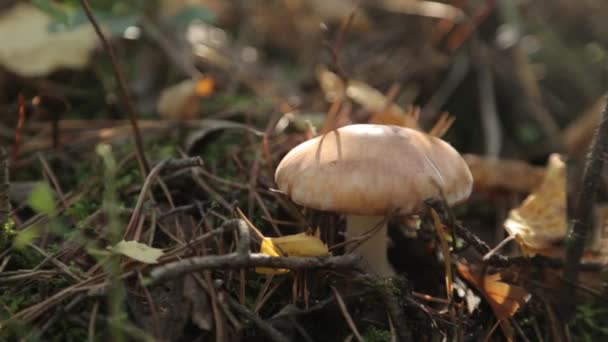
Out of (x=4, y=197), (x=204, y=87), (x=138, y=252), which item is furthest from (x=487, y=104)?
(x=4, y=197)

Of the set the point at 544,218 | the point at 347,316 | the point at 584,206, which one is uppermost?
the point at 584,206

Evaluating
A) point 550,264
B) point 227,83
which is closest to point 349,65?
point 227,83

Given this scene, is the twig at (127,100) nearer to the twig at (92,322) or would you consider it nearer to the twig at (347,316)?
the twig at (92,322)

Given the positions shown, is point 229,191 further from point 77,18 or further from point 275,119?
point 77,18

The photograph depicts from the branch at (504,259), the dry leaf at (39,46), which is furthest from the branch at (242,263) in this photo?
the dry leaf at (39,46)

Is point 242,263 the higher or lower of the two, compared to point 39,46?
higher

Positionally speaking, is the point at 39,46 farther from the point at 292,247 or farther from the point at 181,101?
the point at 292,247
